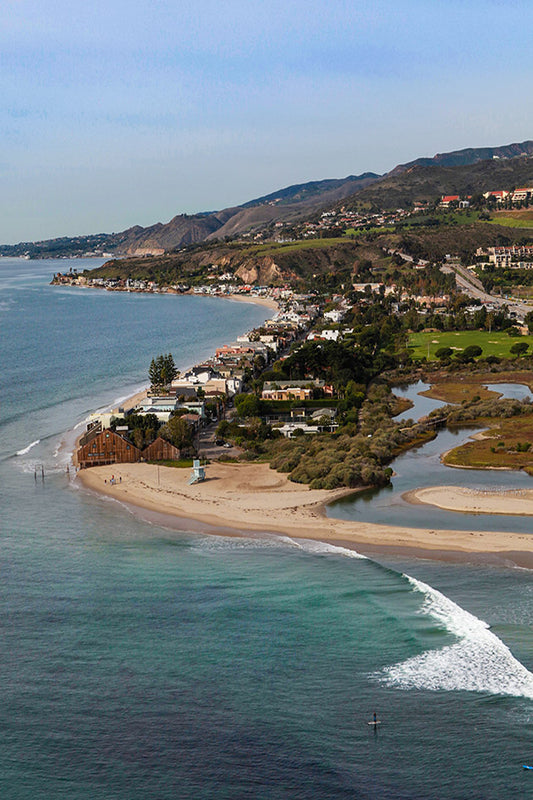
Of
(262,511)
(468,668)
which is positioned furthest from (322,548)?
(468,668)

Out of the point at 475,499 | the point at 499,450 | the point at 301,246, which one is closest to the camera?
the point at 475,499

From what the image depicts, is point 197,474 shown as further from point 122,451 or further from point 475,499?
point 475,499

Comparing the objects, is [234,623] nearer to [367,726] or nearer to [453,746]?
[367,726]

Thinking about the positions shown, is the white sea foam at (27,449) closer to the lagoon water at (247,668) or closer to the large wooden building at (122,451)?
the large wooden building at (122,451)

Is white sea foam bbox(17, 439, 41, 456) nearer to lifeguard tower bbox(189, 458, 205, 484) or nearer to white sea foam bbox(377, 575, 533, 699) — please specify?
lifeguard tower bbox(189, 458, 205, 484)

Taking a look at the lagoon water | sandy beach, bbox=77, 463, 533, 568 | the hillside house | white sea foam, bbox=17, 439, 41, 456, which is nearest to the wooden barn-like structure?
sandy beach, bbox=77, 463, 533, 568

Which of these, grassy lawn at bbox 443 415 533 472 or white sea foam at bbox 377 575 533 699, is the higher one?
grassy lawn at bbox 443 415 533 472
